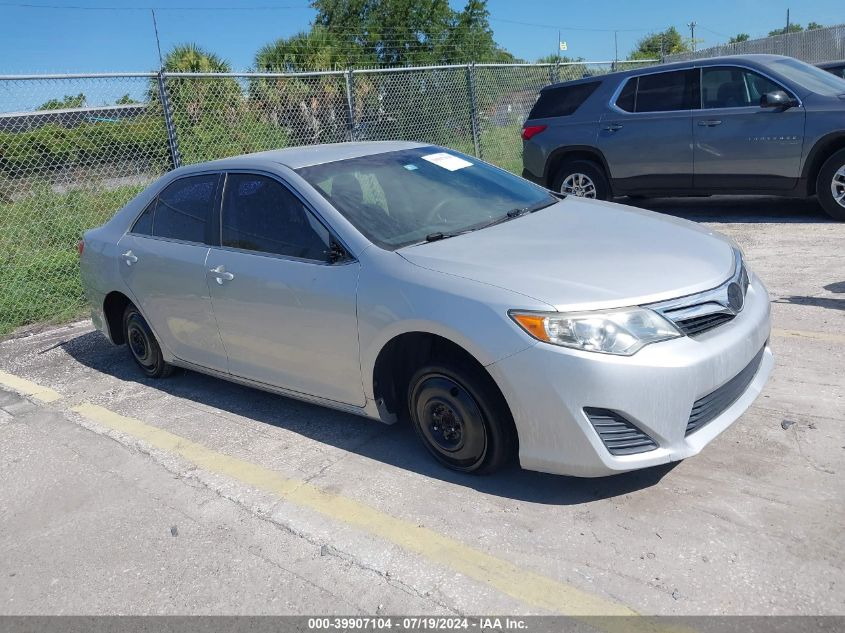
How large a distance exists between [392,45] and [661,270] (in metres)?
33.8

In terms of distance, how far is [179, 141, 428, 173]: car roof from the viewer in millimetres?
4520

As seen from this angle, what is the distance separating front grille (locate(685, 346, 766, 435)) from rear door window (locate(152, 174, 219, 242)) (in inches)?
118

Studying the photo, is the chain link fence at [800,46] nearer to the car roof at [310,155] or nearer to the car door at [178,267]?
the car roof at [310,155]

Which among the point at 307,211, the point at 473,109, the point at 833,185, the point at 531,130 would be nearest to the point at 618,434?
the point at 307,211

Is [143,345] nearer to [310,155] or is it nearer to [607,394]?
[310,155]

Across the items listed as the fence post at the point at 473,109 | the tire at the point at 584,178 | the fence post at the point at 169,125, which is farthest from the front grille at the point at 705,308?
the fence post at the point at 473,109

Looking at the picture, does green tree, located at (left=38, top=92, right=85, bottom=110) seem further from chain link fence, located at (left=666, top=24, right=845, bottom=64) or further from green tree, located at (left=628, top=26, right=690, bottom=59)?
green tree, located at (left=628, top=26, right=690, bottom=59)

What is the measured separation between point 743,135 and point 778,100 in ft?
1.73

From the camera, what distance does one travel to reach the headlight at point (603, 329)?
10.1 feet

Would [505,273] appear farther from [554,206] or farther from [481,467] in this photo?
[554,206]

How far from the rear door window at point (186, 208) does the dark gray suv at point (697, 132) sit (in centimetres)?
569

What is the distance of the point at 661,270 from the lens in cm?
339

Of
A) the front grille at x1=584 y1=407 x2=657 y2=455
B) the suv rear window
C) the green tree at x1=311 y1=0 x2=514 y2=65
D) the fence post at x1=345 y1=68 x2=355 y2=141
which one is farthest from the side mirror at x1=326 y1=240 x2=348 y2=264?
the green tree at x1=311 y1=0 x2=514 y2=65

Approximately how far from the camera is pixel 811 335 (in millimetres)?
4945
